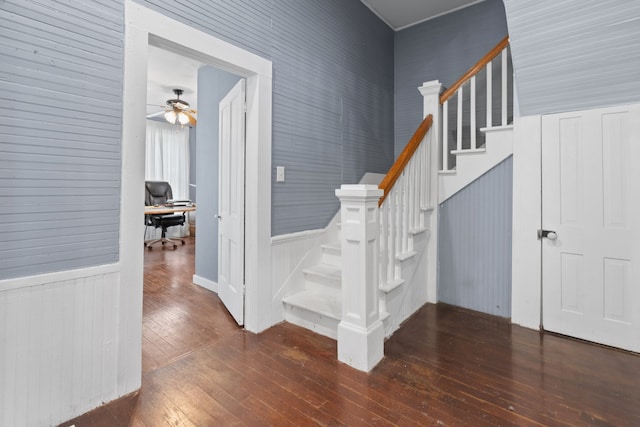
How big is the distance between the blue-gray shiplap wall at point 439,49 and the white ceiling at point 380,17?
10cm

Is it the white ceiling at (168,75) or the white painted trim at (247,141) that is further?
the white ceiling at (168,75)

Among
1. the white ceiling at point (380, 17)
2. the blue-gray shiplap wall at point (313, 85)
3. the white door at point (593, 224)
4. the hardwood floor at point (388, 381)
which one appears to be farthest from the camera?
the white ceiling at point (380, 17)

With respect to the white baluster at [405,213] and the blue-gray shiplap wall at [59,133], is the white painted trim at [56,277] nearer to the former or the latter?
the blue-gray shiplap wall at [59,133]

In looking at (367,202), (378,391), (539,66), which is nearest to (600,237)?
(539,66)

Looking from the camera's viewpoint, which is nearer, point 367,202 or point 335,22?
point 367,202

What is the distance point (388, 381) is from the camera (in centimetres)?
183

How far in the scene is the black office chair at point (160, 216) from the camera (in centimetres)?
612

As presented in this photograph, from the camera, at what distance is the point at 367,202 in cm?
189

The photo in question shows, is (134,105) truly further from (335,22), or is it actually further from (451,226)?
(451,226)

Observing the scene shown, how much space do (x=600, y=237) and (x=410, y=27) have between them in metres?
3.24

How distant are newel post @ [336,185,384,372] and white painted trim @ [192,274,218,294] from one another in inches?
77.5

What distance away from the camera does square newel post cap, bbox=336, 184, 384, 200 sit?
1.86 meters

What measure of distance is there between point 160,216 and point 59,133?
518 centimetres

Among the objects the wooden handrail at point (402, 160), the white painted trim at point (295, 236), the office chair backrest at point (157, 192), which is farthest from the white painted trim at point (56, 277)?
the office chair backrest at point (157, 192)
